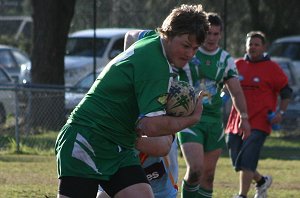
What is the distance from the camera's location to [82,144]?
5.90m

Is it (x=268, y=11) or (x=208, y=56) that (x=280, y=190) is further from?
(x=268, y=11)

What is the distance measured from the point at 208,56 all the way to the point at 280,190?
3002 mm

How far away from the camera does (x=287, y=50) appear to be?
2542cm

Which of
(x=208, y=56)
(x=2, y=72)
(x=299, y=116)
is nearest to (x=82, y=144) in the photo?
(x=208, y=56)

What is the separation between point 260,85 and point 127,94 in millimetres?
5873

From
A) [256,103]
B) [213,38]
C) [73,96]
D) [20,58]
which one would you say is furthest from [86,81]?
[213,38]

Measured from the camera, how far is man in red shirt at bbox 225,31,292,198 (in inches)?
436

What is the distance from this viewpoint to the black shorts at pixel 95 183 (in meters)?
5.88

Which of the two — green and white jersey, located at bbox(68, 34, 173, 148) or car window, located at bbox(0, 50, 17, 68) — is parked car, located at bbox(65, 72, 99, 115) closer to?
car window, located at bbox(0, 50, 17, 68)

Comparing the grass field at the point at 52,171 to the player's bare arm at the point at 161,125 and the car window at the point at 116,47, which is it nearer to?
the player's bare arm at the point at 161,125

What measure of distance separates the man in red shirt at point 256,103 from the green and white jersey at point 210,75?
141cm

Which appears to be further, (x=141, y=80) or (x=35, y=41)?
(x=35, y=41)

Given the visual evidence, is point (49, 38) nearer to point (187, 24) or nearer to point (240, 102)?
point (240, 102)

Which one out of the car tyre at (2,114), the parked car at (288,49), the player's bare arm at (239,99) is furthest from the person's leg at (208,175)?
the parked car at (288,49)
